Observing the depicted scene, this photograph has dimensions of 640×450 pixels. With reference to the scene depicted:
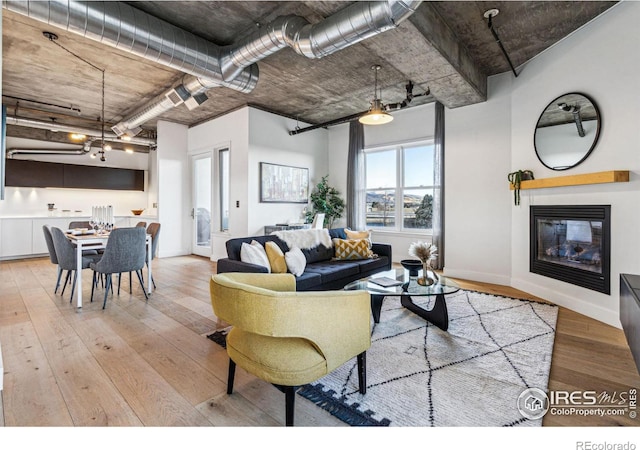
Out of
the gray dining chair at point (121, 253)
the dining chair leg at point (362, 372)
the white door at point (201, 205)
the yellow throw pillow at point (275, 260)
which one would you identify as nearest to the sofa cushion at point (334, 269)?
the yellow throw pillow at point (275, 260)

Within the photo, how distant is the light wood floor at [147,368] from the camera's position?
1684mm

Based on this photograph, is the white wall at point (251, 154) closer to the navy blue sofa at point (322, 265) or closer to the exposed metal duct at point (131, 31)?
the navy blue sofa at point (322, 265)

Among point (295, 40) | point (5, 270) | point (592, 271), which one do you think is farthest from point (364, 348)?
point (5, 270)

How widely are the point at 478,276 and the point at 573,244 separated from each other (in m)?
1.48

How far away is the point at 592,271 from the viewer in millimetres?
3285

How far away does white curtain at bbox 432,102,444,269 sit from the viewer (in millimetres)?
5387

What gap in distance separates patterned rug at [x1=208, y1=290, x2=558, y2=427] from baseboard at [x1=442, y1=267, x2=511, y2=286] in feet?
4.24

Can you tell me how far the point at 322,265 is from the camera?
3852mm

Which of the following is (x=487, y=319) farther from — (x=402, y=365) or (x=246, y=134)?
(x=246, y=134)

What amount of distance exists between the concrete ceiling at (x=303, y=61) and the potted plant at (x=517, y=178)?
129cm

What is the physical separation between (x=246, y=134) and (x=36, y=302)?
395 centimetres

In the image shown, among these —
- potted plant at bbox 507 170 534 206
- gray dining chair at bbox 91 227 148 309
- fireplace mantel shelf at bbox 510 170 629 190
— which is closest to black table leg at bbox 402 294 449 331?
fireplace mantel shelf at bbox 510 170 629 190

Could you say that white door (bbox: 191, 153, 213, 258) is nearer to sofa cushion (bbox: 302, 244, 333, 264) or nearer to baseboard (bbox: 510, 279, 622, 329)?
sofa cushion (bbox: 302, 244, 333, 264)

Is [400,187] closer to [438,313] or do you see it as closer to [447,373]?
[438,313]
